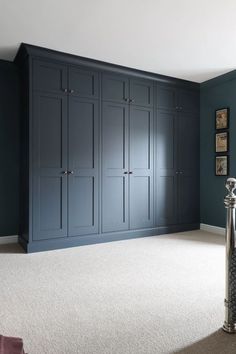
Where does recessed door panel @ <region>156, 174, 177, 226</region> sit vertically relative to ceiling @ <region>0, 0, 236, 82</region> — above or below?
below

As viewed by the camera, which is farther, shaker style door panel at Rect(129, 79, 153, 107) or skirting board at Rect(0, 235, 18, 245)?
shaker style door panel at Rect(129, 79, 153, 107)

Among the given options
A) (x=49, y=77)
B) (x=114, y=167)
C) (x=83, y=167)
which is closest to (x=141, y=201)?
(x=114, y=167)

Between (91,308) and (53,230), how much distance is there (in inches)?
69.6

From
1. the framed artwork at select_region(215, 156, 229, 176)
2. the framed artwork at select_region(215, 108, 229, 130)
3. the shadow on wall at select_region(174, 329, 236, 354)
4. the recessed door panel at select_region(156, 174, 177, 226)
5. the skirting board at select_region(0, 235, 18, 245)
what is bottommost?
the shadow on wall at select_region(174, 329, 236, 354)

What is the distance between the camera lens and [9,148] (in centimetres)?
400

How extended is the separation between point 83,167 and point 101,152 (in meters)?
0.35

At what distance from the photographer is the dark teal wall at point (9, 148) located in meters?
3.96

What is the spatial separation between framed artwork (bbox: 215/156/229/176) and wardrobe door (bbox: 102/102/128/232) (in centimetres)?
157

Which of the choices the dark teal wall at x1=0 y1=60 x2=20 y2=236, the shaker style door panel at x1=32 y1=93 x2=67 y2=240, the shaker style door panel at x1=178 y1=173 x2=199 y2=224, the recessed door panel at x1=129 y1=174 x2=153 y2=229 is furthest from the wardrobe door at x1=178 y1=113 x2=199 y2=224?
the dark teal wall at x1=0 y1=60 x2=20 y2=236

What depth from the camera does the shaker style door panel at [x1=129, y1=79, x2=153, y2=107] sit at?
435 cm

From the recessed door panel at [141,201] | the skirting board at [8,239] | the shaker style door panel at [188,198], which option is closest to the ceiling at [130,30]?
the recessed door panel at [141,201]

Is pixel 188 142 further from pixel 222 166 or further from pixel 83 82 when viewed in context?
pixel 83 82

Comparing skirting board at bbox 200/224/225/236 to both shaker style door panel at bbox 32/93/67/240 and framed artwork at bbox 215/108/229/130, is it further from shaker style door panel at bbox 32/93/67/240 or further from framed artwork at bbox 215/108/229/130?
shaker style door panel at bbox 32/93/67/240

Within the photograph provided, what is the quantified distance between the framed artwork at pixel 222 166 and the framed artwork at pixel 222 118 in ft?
1.63
